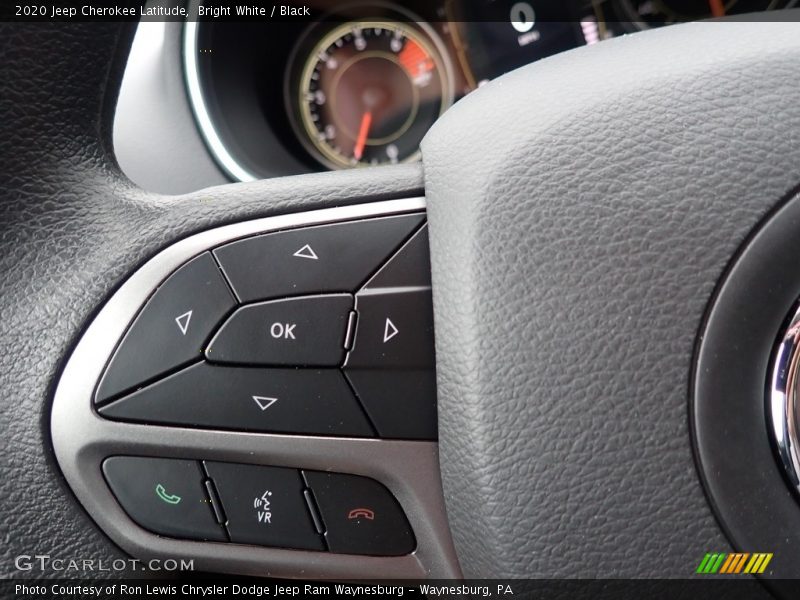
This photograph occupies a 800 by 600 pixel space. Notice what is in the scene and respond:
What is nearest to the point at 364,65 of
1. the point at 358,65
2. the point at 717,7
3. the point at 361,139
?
the point at 358,65

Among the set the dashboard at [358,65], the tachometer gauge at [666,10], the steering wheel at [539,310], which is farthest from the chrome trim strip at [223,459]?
the tachometer gauge at [666,10]

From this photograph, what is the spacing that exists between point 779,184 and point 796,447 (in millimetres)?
150

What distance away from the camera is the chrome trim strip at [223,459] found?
0.57 meters

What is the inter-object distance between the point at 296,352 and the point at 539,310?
157 mm

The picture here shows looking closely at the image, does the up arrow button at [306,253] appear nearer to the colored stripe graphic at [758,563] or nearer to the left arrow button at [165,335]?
the left arrow button at [165,335]

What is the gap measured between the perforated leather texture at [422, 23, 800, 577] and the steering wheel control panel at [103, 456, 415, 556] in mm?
62

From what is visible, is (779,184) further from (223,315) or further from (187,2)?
(187,2)

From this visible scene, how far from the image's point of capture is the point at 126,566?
23.3 inches

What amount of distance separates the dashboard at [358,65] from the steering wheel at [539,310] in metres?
0.79

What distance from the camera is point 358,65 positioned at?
1.83m

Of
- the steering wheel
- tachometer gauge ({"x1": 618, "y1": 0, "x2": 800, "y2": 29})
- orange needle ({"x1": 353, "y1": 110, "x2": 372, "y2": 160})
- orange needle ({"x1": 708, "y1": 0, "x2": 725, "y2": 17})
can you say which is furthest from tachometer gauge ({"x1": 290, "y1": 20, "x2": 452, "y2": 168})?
the steering wheel

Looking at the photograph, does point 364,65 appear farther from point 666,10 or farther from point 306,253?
point 306,253

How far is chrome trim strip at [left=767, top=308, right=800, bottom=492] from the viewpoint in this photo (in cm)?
51

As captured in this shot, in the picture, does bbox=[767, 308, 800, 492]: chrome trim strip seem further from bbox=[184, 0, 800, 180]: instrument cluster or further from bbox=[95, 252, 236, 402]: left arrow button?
bbox=[184, 0, 800, 180]: instrument cluster
